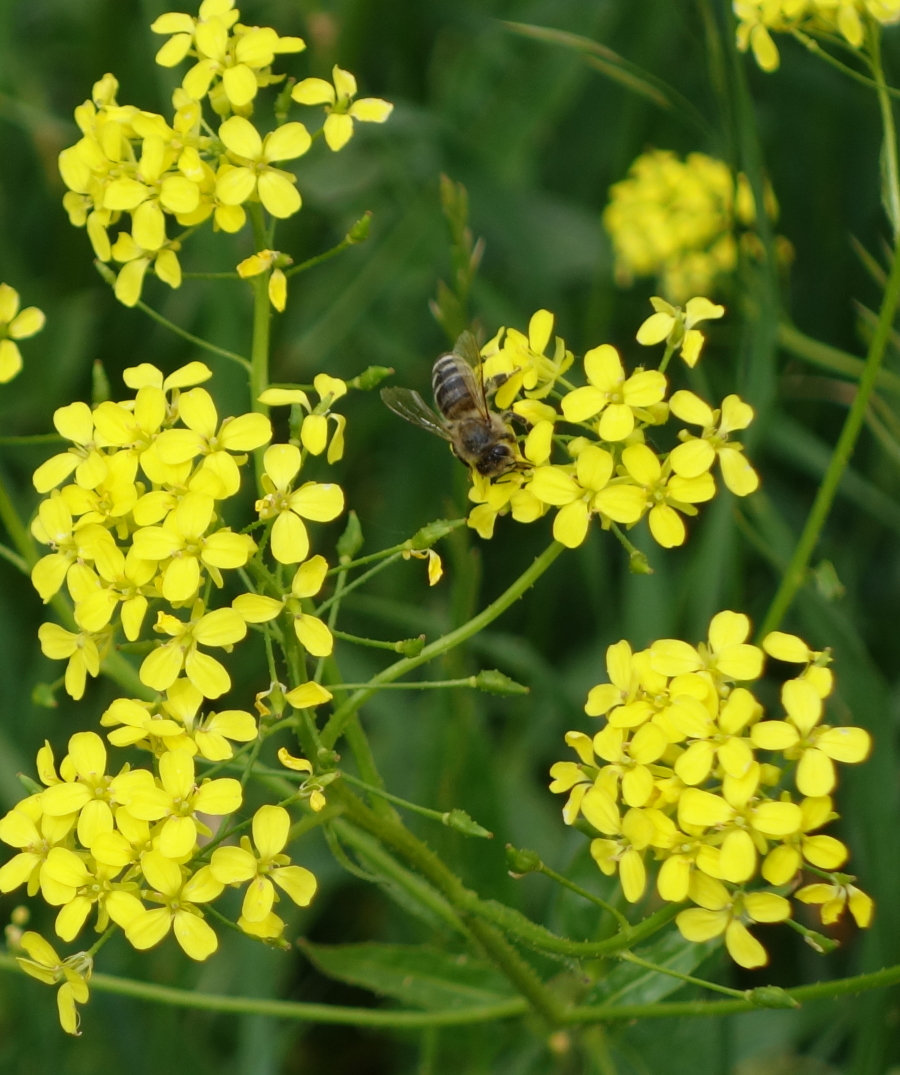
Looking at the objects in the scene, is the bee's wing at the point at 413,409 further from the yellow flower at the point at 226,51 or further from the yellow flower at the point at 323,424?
the yellow flower at the point at 226,51

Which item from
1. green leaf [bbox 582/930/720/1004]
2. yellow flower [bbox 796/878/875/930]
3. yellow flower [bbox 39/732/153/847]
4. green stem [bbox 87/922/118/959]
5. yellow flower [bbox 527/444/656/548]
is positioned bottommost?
green leaf [bbox 582/930/720/1004]

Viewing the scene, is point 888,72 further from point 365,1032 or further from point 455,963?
point 365,1032

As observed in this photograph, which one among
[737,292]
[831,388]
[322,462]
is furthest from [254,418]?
[831,388]

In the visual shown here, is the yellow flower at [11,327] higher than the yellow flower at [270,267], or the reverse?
the yellow flower at [270,267]

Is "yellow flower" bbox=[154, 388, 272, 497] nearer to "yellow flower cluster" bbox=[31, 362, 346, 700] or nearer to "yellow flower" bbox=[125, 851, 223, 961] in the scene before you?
"yellow flower cluster" bbox=[31, 362, 346, 700]

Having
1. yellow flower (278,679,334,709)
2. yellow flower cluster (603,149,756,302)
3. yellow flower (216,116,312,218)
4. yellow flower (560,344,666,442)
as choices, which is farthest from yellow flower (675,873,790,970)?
yellow flower cluster (603,149,756,302)

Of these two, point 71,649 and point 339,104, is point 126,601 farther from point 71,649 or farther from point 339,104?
point 339,104

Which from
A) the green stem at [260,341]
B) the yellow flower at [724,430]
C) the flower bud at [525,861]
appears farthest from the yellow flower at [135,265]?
the flower bud at [525,861]
